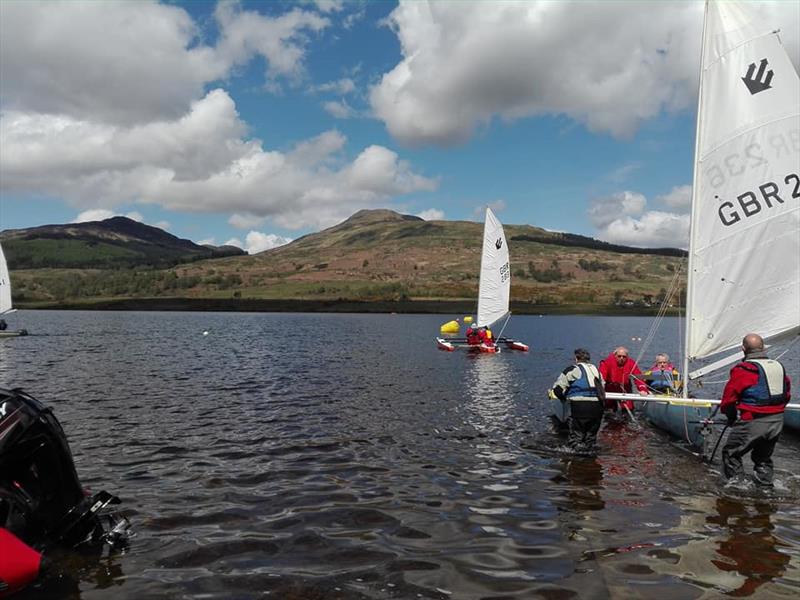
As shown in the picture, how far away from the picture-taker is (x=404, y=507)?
476 inches

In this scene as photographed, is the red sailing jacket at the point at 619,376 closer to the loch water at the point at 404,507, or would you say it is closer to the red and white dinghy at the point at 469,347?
the loch water at the point at 404,507

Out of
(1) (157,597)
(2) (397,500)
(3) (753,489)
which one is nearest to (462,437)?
(2) (397,500)

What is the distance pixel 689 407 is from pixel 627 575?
10868 mm

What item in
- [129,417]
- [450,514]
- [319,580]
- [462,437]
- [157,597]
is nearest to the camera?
[157,597]

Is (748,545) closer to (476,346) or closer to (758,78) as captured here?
(758,78)

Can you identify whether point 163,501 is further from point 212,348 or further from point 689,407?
point 212,348

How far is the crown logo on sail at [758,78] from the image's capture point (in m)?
15.8

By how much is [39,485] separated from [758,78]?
1973 cm

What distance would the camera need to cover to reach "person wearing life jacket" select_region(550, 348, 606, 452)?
53.1 ft

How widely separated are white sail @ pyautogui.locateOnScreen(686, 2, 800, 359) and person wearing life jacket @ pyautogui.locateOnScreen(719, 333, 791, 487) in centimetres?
415

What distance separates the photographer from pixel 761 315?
54.4 feet

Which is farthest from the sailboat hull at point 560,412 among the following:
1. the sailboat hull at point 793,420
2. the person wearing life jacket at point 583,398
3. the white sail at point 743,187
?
the sailboat hull at point 793,420

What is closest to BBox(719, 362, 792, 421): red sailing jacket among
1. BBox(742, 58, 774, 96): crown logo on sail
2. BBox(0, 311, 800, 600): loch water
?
BBox(0, 311, 800, 600): loch water

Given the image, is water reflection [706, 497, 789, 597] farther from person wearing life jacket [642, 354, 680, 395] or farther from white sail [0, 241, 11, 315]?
white sail [0, 241, 11, 315]
